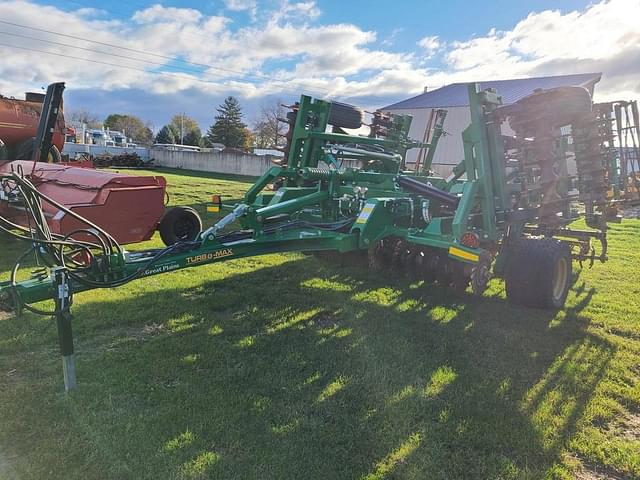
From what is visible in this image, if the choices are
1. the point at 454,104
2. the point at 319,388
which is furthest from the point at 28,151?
the point at 454,104

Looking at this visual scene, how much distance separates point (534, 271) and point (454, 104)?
29.2 m

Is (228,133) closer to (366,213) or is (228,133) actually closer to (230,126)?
(230,126)

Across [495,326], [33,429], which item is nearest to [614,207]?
[495,326]

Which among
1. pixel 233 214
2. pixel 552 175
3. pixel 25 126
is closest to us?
pixel 233 214

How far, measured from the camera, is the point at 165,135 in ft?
235

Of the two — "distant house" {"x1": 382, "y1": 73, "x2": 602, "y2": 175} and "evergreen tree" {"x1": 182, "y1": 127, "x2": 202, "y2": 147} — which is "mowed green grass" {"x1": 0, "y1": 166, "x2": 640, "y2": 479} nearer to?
"distant house" {"x1": 382, "y1": 73, "x2": 602, "y2": 175}

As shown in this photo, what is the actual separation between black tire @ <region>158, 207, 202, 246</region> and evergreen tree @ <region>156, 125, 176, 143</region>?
67571 millimetres

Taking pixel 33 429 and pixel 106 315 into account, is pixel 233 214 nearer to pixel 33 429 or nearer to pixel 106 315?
pixel 106 315

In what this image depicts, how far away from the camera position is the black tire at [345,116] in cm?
668

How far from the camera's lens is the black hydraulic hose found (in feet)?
18.1

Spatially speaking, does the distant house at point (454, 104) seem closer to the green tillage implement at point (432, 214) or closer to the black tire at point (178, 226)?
the green tillage implement at point (432, 214)

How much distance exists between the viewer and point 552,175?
5.58 meters

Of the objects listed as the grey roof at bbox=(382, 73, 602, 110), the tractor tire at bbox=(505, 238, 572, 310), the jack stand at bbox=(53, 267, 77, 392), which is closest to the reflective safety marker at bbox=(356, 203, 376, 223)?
the tractor tire at bbox=(505, 238, 572, 310)

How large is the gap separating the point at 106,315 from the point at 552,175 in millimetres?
5120
